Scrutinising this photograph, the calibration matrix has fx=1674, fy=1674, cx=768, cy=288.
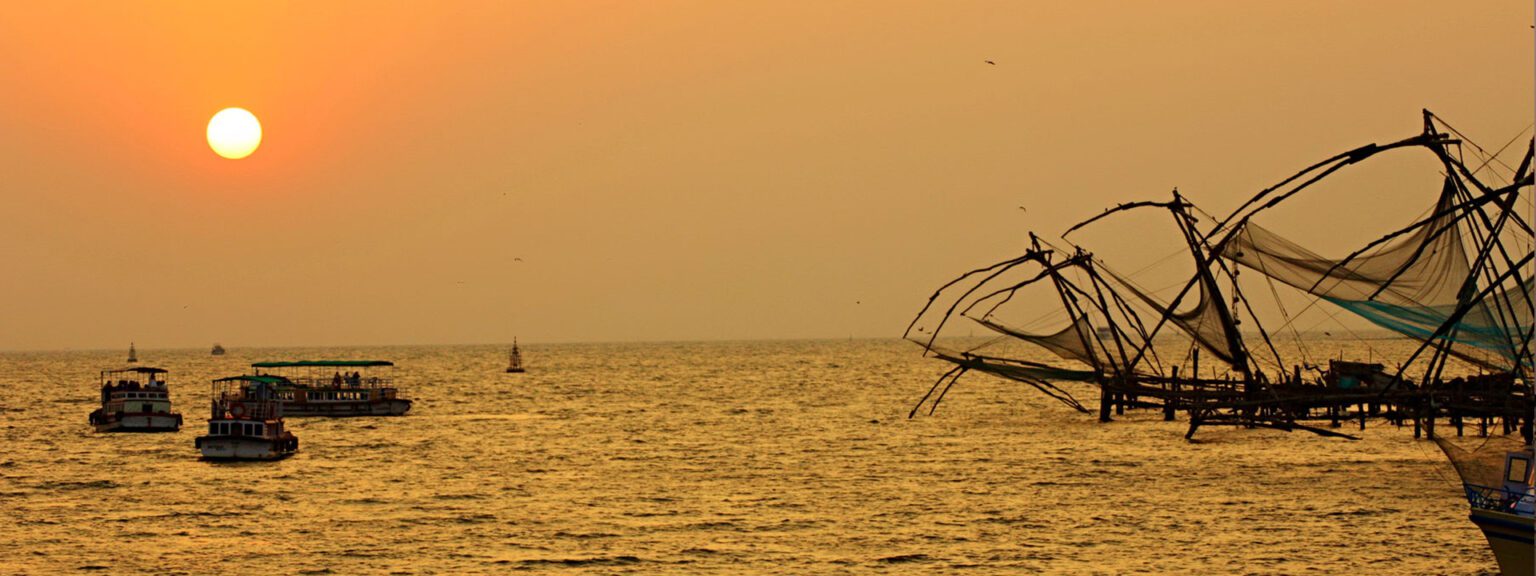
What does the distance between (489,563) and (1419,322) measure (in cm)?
1985

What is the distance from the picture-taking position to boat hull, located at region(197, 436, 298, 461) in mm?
50656

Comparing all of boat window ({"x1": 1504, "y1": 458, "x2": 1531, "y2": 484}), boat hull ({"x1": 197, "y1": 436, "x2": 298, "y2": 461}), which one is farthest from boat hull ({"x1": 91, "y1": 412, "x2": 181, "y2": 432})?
boat window ({"x1": 1504, "y1": 458, "x2": 1531, "y2": 484})

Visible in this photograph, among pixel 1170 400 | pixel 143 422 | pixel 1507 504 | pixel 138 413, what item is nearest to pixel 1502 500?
pixel 1507 504

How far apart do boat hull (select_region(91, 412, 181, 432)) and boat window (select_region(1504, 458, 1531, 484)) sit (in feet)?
174

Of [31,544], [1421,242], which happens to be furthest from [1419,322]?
[31,544]

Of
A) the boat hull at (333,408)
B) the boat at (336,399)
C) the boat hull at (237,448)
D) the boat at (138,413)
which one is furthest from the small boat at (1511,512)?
the boat hull at (333,408)

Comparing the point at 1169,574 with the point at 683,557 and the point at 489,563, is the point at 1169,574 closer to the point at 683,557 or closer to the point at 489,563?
the point at 683,557

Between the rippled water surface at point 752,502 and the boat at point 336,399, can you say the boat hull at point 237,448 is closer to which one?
the rippled water surface at point 752,502

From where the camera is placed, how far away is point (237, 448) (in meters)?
50.9

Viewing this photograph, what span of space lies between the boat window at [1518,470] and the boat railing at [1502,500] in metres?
→ 0.23

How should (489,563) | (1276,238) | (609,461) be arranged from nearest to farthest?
(489,563)
(1276,238)
(609,461)

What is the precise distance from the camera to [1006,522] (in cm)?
3516

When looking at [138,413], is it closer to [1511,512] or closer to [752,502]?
[752,502]

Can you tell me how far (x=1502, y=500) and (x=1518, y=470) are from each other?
1.69 ft
